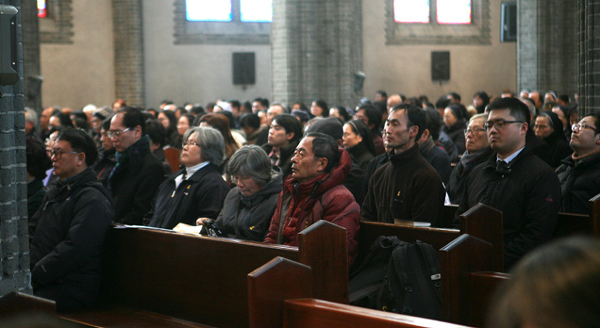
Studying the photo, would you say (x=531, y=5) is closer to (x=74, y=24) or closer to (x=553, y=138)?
(x=553, y=138)

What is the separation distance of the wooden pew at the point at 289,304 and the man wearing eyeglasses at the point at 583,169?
3.20 metres

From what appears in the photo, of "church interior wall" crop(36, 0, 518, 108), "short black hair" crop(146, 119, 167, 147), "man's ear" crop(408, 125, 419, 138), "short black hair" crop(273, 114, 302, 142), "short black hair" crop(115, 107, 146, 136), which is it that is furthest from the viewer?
"church interior wall" crop(36, 0, 518, 108)

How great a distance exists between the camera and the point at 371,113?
807 cm

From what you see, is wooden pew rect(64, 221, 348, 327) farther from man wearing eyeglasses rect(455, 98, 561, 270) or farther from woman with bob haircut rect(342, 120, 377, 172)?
Answer: woman with bob haircut rect(342, 120, 377, 172)

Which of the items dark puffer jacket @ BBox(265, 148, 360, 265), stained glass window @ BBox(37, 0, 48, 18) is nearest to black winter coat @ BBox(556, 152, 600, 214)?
dark puffer jacket @ BBox(265, 148, 360, 265)

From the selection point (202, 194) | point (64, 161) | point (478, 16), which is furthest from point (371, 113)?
point (478, 16)

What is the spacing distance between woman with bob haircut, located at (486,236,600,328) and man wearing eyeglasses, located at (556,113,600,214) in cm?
451

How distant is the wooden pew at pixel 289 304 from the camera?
2541 millimetres

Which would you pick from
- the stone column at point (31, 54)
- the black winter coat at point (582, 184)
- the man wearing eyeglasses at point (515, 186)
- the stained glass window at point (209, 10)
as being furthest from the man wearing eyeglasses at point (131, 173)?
the stained glass window at point (209, 10)

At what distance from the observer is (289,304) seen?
2.74m

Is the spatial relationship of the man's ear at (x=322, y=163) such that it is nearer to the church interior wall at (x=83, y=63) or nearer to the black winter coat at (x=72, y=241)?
the black winter coat at (x=72, y=241)

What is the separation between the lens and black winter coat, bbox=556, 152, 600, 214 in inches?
209

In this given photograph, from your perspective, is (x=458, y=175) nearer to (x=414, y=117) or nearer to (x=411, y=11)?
(x=414, y=117)

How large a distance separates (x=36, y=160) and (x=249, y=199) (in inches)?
70.3
